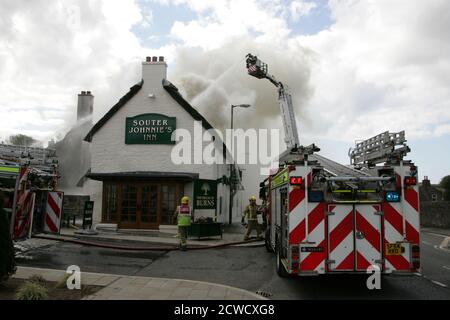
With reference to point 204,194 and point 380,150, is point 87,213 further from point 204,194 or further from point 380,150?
point 380,150

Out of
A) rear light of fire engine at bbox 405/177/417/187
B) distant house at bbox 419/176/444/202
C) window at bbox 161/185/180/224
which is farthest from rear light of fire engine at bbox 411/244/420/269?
distant house at bbox 419/176/444/202

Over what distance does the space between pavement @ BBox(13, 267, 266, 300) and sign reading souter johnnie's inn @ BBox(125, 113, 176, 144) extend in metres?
11.1

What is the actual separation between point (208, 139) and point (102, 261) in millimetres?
9595

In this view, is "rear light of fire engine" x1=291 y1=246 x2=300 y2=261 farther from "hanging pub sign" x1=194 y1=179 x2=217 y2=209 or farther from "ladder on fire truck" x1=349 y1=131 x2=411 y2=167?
"hanging pub sign" x1=194 y1=179 x2=217 y2=209

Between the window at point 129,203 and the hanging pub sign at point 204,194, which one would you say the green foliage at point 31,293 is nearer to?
the hanging pub sign at point 204,194

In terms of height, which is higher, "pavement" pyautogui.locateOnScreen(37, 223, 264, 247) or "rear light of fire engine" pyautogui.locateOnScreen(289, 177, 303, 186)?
"rear light of fire engine" pyautogui.locateOnScreen(289, 177, 303, 186)

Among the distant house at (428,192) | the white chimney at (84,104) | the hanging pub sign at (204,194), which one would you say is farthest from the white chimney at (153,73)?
the distant house at (428,192)

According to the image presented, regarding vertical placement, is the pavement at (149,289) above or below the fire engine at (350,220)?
below

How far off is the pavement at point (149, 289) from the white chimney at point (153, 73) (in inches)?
488

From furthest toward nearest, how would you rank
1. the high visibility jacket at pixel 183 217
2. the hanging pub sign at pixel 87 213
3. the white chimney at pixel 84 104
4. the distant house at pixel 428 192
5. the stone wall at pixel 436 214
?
1. the distant house at pixel 428 192
2. the stone wall at pixel 436 214
3. the white chimney at pixel 84 104
4. the hanging pub sign at pixel 87 213
5. the high visibility jacket at pixel 183 217

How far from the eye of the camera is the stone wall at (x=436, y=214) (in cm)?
3100

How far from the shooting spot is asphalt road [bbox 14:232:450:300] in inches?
292

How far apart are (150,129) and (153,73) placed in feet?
8.66
